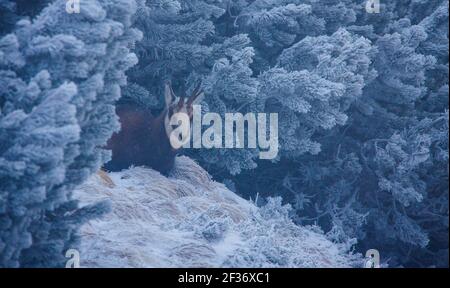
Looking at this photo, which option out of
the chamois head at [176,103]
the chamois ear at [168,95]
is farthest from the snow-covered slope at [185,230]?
the chamois ear at [168,95]

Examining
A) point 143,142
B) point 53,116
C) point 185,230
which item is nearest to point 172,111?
point 143,142

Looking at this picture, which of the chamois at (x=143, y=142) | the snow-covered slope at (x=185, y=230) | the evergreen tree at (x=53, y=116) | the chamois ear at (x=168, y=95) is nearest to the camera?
the evergreen tree at (x=53, y=116)

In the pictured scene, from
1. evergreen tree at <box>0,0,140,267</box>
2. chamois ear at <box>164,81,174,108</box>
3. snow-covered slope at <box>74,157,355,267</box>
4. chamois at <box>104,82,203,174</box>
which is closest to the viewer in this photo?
evergreen tree at <box>0,0,140,267</box>

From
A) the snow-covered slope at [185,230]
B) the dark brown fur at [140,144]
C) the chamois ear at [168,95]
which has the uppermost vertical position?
the chamois ear at [168,95]

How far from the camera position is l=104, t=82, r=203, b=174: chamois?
586 cm

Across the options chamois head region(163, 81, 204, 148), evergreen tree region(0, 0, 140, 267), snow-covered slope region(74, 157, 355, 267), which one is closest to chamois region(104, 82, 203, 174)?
chamois head region(163, 81, 204, 148)

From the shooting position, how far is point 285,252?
4.53 metres

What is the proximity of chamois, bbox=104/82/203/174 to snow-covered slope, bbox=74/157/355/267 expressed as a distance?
182 mm

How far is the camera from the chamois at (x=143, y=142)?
586cm

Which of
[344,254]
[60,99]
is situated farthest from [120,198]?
[344,254]

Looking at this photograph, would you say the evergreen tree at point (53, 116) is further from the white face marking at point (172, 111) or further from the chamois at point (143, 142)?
the chamois at point (143, 142)

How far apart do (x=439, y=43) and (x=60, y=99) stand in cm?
571

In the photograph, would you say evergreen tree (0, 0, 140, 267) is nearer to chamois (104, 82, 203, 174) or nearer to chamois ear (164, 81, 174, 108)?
chamois ear (164, 81, 174, 108)

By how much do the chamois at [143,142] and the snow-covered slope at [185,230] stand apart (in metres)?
0.18
